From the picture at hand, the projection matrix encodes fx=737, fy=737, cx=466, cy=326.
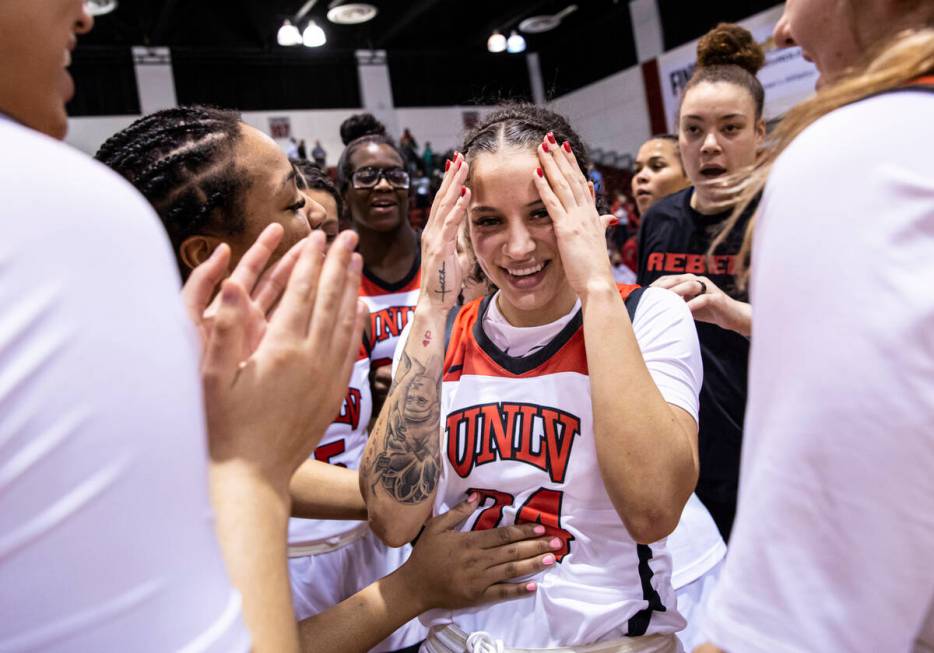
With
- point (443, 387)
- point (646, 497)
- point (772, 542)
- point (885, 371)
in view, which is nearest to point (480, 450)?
point (443, 387)

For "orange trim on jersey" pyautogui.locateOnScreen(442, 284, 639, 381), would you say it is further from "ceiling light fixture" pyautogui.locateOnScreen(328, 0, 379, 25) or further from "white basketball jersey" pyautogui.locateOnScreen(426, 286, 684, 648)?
"ceiling light fixture" pyautogui.locateOnScreen(328, 0, 379, 25)

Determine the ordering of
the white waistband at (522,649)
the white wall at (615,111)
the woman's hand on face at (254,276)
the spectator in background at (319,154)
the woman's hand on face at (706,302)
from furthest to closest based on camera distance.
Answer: the white wall at (615,111), the spectator in background at (319,154), the woman's hand on face at (706,302), the white waistband at (522,649), the woman's hand on face at (254,276)

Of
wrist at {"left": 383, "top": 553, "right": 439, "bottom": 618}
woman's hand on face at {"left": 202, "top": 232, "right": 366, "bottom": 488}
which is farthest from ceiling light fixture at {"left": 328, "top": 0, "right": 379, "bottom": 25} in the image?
woman's hand on face at {"left": 202, "top": 232, "right": 366, "bottom": 488}

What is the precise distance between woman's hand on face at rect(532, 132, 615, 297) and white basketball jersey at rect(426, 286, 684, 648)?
15 cm

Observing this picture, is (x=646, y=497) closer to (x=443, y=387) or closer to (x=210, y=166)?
(x=443, y=387)

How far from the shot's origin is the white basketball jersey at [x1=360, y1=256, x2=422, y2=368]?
281cm

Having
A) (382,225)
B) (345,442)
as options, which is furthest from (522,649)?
(382,225)

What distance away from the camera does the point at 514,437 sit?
1.50 meters

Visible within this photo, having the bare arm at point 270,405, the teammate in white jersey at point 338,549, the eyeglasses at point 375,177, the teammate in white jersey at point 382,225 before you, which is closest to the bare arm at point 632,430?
the bare arm at point 270,405

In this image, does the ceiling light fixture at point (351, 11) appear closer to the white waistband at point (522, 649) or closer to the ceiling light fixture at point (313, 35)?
the ceiling light fixture at point (313, 35)

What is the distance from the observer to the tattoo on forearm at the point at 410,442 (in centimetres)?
152

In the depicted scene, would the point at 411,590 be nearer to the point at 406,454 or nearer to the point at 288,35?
the point at 406,454

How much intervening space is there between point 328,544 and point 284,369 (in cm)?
169

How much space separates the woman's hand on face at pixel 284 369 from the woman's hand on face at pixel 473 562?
2.39ft
